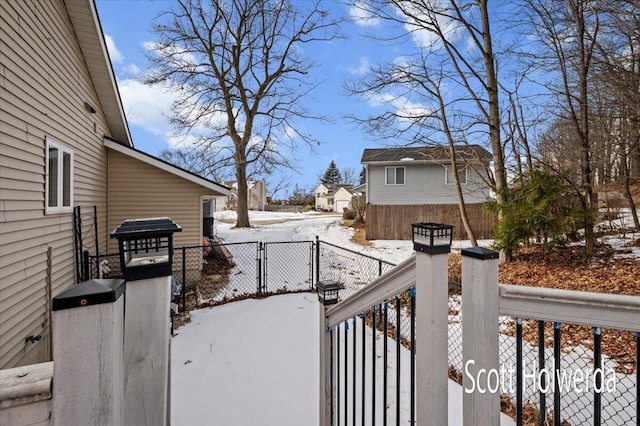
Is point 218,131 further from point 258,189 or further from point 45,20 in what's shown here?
point 258,189

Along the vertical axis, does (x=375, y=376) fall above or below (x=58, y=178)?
below

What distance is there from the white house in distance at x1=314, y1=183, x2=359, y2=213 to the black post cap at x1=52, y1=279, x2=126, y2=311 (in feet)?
139

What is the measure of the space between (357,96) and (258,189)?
38.0 metres

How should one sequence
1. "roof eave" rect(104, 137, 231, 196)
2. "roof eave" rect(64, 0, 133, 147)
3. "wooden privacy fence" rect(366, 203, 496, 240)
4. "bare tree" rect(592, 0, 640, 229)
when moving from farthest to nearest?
"wooden privacy fence" rect(366, 203, 496, 240), "roof eave" rect(104, 137, 231, 196), "bare tree" rect(592, 0, 640, 229), "roof eave" rect(64, 0, 133, 147)

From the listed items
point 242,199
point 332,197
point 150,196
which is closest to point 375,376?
point 150,196

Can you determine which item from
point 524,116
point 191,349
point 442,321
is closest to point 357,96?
point 524,116

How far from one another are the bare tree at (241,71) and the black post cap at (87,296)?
16501 mm

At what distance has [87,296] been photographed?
0.91 metres

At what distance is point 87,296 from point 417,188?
1705cm

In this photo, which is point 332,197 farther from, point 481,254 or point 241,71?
point 481,254

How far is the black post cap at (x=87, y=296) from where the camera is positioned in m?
0.88

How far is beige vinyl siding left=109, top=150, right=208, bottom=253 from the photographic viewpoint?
26.0ft

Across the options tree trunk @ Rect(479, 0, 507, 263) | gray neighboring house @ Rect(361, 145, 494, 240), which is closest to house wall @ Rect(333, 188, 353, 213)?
gray neighboring house @ Rect(361, 145, 494, 240)

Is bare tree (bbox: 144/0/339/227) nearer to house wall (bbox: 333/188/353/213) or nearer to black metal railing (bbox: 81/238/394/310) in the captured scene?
black metal railing (bbox: 81/238/394/310)
